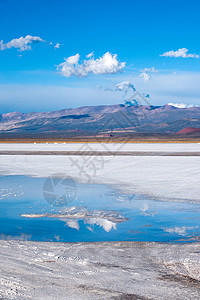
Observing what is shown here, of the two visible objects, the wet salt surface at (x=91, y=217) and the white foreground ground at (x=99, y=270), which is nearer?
the white foreground ground at (x=99, y=270)

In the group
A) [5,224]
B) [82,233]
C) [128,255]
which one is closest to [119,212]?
[82,233]

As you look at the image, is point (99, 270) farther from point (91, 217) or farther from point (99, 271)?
point (91, 217)

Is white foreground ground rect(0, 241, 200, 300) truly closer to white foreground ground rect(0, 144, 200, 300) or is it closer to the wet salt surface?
white foreground ground rect(0, 144, 200, 300)

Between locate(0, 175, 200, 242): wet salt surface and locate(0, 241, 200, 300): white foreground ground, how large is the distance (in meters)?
0.92

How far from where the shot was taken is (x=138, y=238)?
31.6 ft

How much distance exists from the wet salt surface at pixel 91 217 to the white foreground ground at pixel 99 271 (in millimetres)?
915

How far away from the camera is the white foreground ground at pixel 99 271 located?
6.23 meters

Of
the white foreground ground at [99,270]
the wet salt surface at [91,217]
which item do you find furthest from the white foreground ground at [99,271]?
the wet salt surface at [91,217]

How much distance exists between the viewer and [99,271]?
720 cm

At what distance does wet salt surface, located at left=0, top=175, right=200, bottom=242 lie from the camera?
9.99 meters

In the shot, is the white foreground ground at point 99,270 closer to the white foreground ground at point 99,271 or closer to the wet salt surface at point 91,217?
the white foreground ground at point 99,271

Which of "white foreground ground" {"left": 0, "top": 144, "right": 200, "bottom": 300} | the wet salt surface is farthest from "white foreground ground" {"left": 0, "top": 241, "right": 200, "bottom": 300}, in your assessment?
the wet salt surface

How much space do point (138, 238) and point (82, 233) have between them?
1.58 metres

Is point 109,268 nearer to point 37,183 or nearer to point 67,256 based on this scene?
point 67,256
